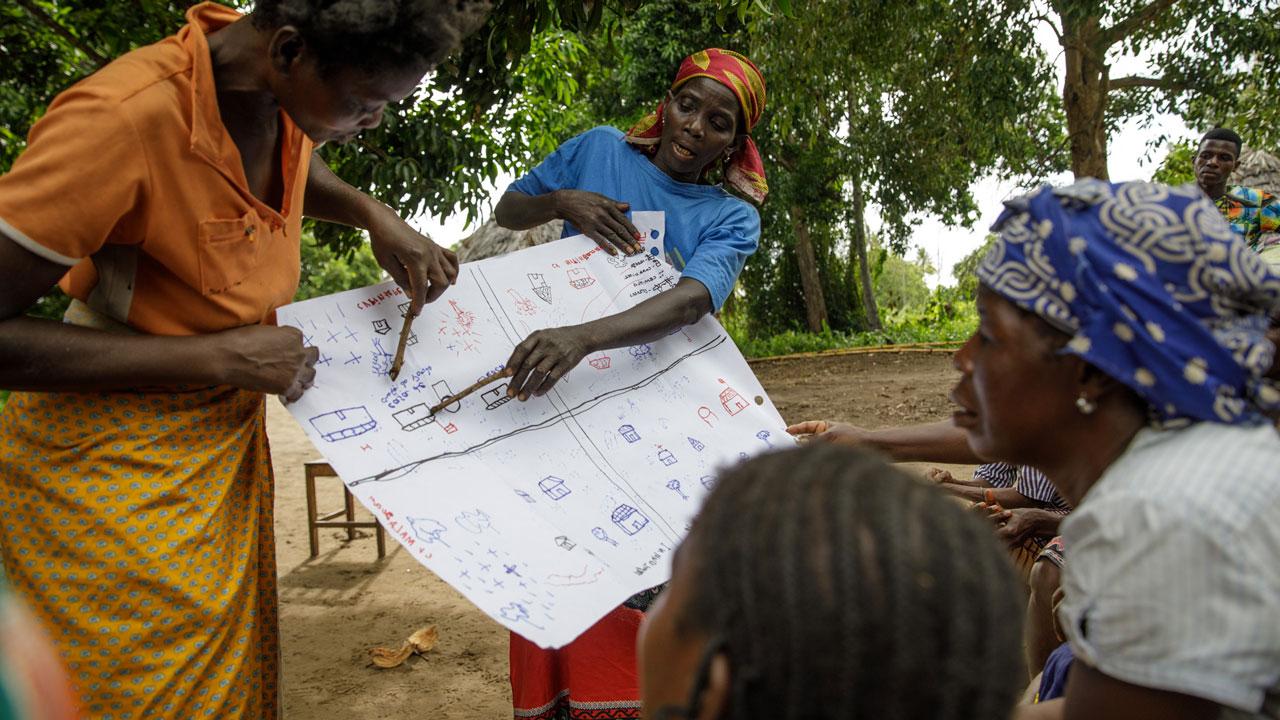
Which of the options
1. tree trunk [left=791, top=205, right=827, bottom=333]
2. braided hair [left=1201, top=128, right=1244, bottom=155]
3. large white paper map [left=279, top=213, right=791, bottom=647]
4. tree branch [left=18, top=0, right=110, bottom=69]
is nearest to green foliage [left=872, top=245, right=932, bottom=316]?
tree trunk [left=791, top=205, right=827, bottom=333]

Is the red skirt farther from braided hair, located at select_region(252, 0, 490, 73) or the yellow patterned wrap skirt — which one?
braided hair, located at select_region(252, 0, 490, 73)

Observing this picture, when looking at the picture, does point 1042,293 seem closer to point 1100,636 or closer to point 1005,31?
point 1100,636

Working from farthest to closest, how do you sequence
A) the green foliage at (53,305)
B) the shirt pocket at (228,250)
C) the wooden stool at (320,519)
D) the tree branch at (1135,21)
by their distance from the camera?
the tree branch at (1135,21)
the green foliage at (53,305)
the wooden stool at (320,519)
the shirt pocket at (228,250)

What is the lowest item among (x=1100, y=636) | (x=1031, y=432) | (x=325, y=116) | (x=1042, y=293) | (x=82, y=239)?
(x=1100, y=636)

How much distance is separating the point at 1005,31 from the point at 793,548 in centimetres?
1037

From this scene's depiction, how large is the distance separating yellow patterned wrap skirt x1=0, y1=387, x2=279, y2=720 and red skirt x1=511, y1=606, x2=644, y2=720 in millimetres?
788

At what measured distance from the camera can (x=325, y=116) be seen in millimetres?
1611

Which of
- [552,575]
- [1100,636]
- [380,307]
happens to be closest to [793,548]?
[1100,636]

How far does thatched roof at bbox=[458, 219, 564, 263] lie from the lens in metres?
6.38

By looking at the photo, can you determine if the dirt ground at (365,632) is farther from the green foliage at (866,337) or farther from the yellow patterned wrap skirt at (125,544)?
the green foliage at (866,337)

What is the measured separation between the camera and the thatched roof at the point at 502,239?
20.9 ft

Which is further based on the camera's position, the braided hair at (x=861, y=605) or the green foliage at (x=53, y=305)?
the green foliage at (x=53, y=305)

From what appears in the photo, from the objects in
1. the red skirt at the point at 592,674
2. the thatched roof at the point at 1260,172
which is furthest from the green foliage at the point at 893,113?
the red skirt at the point at 592,674

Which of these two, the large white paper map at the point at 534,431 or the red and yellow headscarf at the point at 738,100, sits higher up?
the red and yellow headscarf at the point at 738,100
